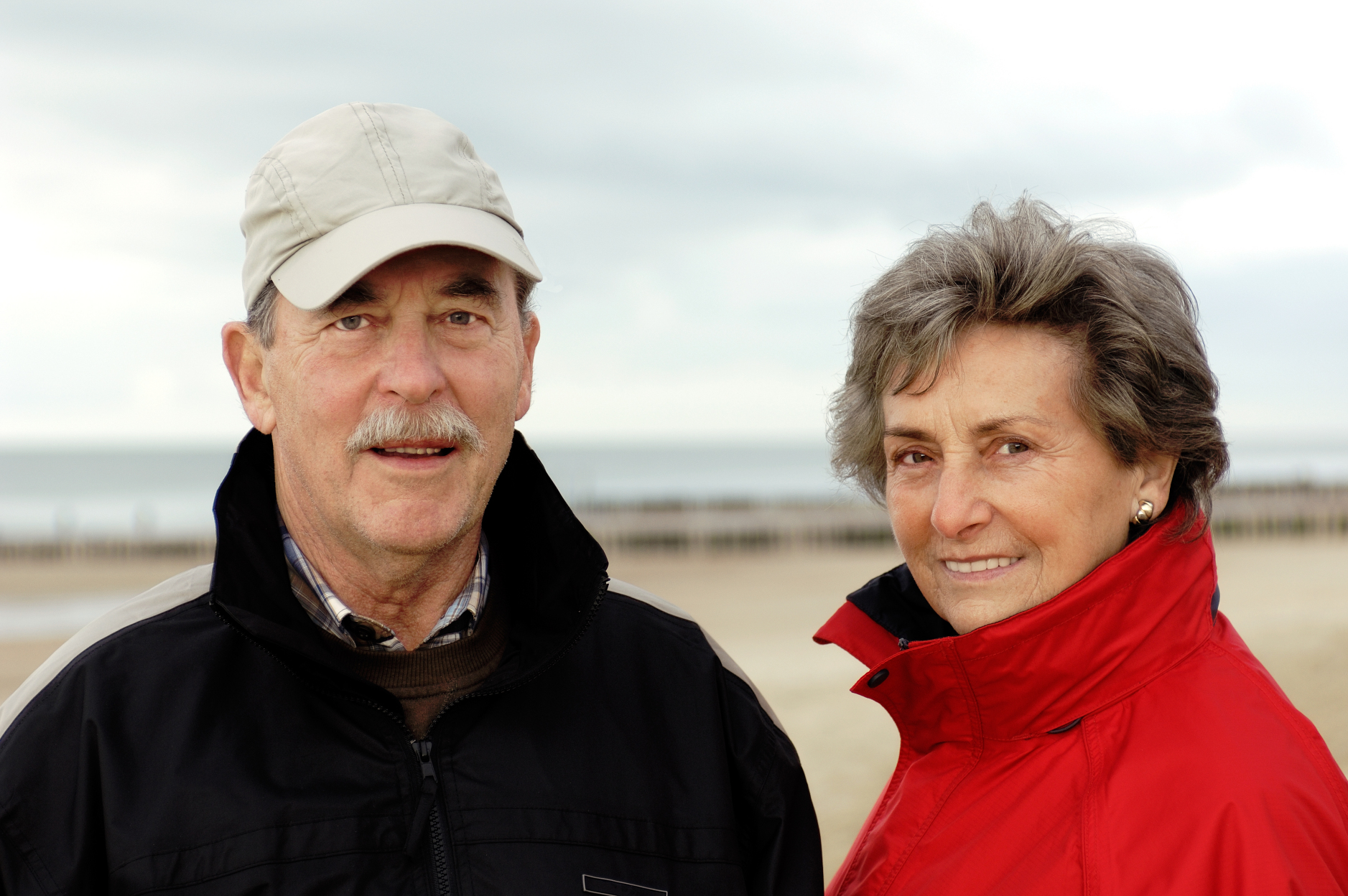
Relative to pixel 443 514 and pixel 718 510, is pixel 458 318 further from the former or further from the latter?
pixel 718 510

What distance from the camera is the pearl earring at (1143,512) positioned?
2.62 m

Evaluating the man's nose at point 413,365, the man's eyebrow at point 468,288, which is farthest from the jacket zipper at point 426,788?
the man's eyebrow at point 468,288

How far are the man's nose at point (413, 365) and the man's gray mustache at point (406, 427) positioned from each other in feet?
0.09

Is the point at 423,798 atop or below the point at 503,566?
below

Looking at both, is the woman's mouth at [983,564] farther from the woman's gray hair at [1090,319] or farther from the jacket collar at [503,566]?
the jacket collar at [503,566]

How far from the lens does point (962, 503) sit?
8.54ft

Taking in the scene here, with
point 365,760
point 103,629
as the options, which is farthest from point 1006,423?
point 103,629

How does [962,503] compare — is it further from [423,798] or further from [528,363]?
[423,798]

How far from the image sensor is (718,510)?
26.6m

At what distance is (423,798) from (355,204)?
1.21 m

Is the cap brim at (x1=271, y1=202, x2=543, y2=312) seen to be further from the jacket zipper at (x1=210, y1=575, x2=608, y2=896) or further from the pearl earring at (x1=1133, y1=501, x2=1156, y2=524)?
the pearl earring at (x1=1133, y1=501, x2=1156, y2=524)

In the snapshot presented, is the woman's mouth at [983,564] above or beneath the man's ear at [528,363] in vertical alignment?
beneath

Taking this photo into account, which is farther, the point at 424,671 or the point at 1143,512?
the point at 1143,512

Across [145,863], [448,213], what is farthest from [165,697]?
[448,213]
